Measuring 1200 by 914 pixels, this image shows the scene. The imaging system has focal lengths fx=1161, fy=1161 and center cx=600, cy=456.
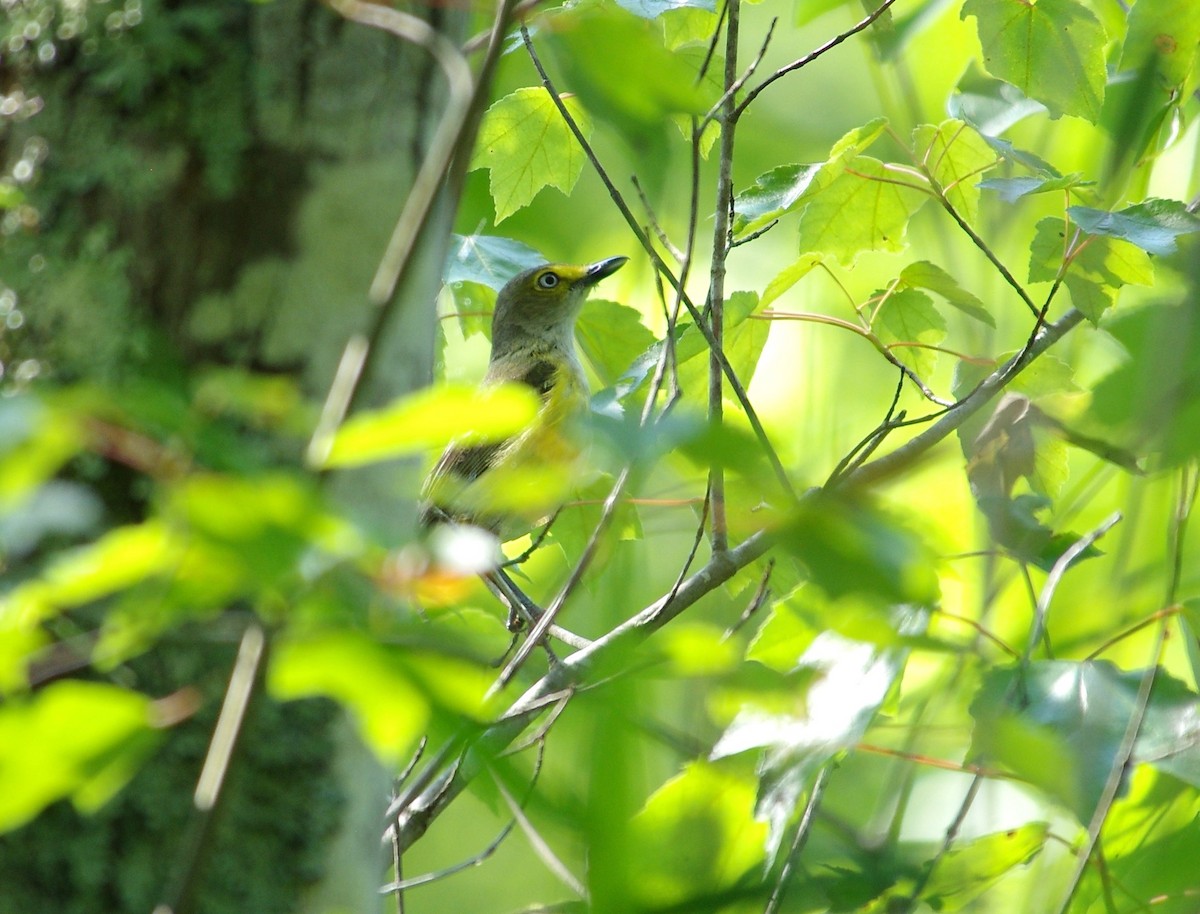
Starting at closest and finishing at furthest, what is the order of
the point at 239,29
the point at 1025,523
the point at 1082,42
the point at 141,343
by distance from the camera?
the point at 141,343
the point at 239,29
the point at 1025,523
the point at 1082,42

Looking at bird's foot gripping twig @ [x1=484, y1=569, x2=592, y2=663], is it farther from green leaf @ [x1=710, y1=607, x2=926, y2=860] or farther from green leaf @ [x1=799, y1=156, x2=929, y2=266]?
green leaf @ [x1=710, y1=607, x2=926, y2=860]

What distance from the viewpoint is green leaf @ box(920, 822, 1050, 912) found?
6.34 ft

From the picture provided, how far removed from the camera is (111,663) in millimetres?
954

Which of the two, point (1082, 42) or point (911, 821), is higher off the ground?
point (1082, 42)

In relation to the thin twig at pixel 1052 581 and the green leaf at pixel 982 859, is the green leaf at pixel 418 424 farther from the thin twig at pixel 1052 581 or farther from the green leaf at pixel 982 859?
the green leaf at pixel 982 859

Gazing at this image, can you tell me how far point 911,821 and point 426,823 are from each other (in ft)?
8.05

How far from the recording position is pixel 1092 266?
8.41 ft

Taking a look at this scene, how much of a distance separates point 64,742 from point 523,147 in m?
2.54

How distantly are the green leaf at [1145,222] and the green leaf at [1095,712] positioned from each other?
0.85 metres

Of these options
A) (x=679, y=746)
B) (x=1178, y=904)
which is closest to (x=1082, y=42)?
(x=1178, y=904)

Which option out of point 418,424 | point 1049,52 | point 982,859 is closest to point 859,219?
point 1049,52

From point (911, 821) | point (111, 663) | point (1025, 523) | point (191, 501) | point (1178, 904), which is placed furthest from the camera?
point (911, 821)

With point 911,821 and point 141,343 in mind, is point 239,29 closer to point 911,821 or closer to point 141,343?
point 141,343

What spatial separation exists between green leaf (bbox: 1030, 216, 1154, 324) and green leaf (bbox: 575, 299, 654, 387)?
47.9 inches
